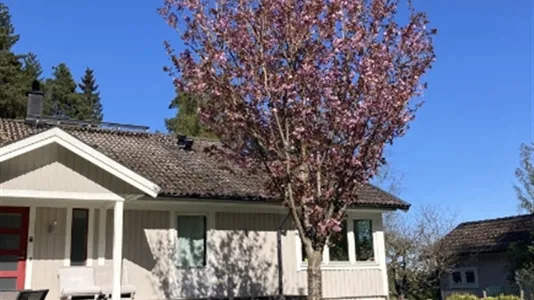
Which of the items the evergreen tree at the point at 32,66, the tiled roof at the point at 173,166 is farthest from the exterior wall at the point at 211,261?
the evergreen tree at the point at 32,66

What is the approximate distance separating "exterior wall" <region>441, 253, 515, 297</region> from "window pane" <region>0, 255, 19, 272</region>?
74.9ft

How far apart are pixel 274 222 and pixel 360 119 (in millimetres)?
6066

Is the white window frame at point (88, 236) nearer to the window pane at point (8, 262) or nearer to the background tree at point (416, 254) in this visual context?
the window pane at point (8, 262)

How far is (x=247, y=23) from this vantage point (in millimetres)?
9930

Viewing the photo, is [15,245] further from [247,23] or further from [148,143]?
[247,23]

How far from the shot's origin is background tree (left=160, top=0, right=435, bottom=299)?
31.1 ft

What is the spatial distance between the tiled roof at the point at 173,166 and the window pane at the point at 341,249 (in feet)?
3.33

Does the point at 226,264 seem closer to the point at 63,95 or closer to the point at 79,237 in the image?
the point at 79,237

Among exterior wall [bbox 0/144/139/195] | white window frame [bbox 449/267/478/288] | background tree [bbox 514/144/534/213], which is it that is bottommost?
white window frame [bbox 449/267/478/288]

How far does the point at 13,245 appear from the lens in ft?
37.8

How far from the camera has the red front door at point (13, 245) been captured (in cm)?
1141

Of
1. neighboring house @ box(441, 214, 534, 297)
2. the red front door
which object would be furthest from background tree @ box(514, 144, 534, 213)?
the red front door

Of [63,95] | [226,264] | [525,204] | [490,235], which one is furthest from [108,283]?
[63,95]

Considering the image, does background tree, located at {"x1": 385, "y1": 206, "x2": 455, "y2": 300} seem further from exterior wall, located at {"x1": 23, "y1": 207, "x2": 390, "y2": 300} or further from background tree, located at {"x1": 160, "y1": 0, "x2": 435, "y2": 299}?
background tree, located at {"x1": 160, "y1": 0, "x2": 435, "y2": 299}
